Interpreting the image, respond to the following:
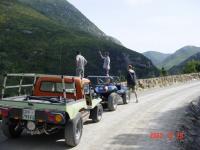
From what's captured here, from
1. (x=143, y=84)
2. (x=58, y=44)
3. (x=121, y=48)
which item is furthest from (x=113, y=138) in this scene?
(x=121, y=48)

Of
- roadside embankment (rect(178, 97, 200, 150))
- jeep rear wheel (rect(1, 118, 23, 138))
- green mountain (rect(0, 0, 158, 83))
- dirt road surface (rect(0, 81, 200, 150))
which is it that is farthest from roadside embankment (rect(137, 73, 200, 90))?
green mountain (rect(0, 0, 158, 83))

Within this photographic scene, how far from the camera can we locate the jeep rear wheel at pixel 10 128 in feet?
27.8

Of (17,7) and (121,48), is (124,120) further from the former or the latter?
(17,7)

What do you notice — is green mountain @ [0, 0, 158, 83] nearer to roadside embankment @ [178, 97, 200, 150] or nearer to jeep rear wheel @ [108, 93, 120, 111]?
jeep rear wheel @ [108, 93, 120, 111]

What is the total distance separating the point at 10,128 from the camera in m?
8.71

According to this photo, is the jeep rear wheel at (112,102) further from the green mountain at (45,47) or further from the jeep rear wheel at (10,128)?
the green mountain at (45,47)

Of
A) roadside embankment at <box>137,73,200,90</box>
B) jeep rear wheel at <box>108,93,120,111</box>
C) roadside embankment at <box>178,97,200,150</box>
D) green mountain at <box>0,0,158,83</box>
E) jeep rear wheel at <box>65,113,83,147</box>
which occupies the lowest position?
roadside embankment at <box>178,97,200,150</box>
